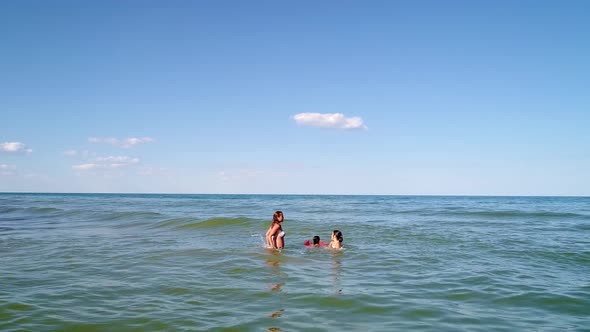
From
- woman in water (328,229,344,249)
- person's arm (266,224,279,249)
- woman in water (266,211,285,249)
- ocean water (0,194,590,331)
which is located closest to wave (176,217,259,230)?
ocean water (0,194,590,331)

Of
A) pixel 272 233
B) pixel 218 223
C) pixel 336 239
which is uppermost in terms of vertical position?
pixel 272 233

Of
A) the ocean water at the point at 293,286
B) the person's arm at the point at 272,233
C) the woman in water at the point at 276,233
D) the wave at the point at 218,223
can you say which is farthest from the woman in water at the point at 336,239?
the wave at the point at 218,223

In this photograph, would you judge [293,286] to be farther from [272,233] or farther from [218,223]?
[218,223]

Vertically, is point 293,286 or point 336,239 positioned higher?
point 336,239

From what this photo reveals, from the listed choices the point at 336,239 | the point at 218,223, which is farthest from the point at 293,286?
the point at 218,223

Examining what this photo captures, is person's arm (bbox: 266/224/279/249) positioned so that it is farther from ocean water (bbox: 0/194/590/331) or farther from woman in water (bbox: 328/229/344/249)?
woman in water (bbox: 328/229/344/249)

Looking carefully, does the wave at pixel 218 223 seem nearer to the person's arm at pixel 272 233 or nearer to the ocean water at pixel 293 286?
the ocean water at pixel 293 286

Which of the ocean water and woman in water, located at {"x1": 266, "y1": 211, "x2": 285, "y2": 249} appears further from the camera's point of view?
woman in water, located at {"x1": 266, "y1": 211, "x2": 285, "y2": 249}

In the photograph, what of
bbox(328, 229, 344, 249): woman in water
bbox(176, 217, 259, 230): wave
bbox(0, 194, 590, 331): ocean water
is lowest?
bbox(176, 217, 259, 230): wave

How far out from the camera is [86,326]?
6.73 metres

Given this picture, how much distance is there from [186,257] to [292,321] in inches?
290

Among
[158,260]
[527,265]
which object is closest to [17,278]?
[158,260]

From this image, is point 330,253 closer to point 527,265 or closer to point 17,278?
point 527,265

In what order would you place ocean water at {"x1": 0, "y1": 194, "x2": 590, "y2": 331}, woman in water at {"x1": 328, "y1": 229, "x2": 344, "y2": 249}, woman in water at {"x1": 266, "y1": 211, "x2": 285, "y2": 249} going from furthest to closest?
1. woman in water at {"x1": 266, "y1": 211, "x2": 285, "y2": 249}
2. woman in water at {"x1": 328, "y1": 229, "x2": 344, "y2": 249}
3. ocean water at {"x1": 0, "y1": 194, "x2": 590, "y2": 331}
